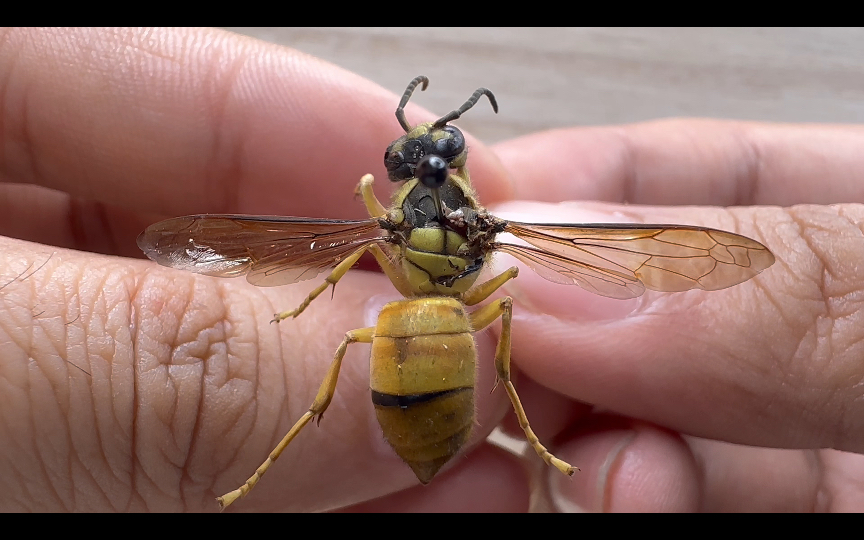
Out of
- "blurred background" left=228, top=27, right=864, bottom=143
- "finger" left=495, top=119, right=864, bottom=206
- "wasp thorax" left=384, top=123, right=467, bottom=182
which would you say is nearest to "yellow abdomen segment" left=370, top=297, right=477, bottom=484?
"wasp thorax" left=384, top=123, right=467, bottom=182

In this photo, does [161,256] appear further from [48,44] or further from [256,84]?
[48,44]

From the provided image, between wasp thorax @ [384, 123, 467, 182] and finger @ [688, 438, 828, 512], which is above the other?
wasp thorax @ [384, 123, 467, 182]

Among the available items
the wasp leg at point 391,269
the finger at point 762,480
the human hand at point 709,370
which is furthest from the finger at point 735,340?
the finger at point 762,480

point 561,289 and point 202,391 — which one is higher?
point 561,289

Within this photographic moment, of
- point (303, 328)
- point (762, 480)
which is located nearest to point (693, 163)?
point (762, 480)

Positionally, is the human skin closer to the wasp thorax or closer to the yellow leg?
the yellow leg

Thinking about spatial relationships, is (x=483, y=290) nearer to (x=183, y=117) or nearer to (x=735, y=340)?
(x=735, y=340)

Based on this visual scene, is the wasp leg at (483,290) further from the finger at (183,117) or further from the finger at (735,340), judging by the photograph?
the finger at (183,117)
